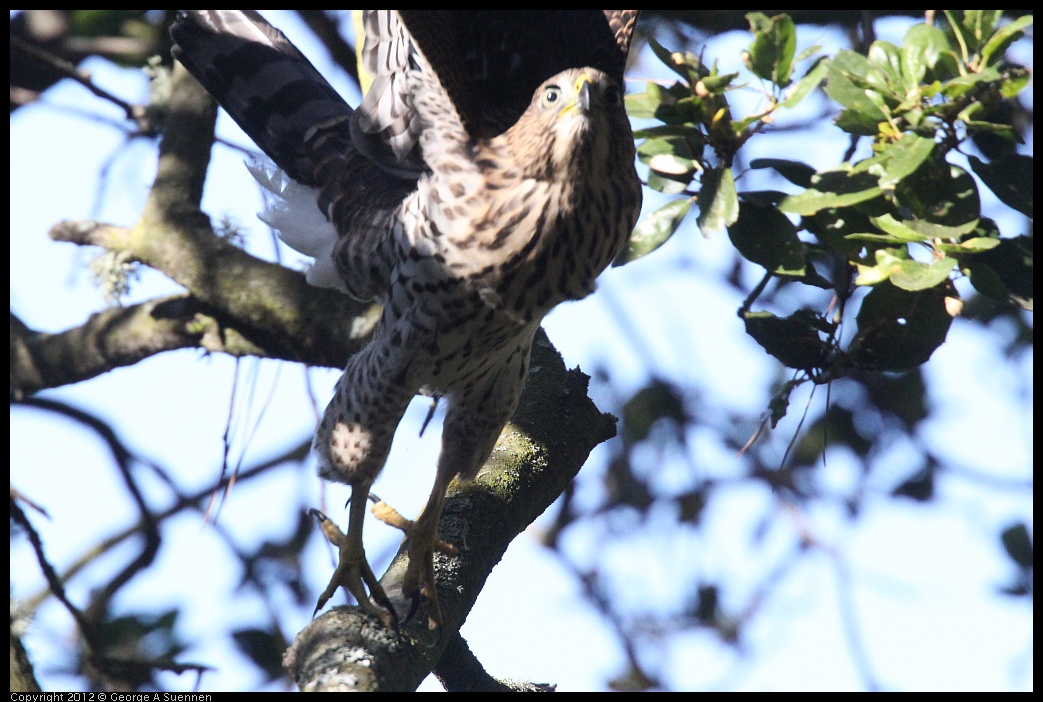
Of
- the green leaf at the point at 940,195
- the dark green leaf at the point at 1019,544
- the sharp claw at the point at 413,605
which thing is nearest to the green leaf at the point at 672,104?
the green leaf at the point at 940,195

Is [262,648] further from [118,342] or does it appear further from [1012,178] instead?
[1012,178]

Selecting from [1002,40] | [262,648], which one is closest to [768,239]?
[1002,40]

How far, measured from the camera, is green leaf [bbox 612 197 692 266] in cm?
280

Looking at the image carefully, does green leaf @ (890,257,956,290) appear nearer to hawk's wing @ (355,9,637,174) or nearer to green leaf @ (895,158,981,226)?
green leaf @ (895,158,981,226)

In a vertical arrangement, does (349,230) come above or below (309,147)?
below

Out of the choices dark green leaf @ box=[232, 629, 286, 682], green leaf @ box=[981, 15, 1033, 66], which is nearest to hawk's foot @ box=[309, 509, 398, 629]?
dark green leaf @ box=[232, 629, 286, 682]

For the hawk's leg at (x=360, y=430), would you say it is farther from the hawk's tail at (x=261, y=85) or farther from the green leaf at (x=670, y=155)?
the green leaf at (x=670, y=155)

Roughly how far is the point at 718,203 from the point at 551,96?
1.85 ft

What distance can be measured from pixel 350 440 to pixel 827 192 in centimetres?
148

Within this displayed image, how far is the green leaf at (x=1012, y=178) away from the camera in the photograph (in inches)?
100

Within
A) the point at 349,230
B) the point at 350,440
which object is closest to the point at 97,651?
the point at 350,440

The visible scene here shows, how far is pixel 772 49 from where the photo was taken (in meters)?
2.67

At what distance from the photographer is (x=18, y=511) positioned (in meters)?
2.75

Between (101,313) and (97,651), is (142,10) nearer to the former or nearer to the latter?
(101,313)
